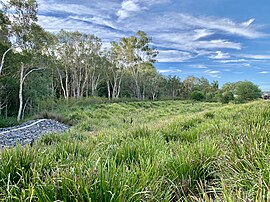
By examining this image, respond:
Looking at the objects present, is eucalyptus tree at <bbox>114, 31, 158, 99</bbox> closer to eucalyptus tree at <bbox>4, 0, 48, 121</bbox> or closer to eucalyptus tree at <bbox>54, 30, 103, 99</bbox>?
eucalyptus tree at <bbox>54, 30, 103, 99</bbox>

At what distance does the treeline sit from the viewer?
17922 millimetres

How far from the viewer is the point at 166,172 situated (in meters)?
1.70

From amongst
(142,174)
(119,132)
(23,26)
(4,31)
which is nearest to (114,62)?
(23,26)

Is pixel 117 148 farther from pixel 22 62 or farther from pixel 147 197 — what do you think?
pixel 22 62

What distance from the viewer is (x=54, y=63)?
27906 millimetres

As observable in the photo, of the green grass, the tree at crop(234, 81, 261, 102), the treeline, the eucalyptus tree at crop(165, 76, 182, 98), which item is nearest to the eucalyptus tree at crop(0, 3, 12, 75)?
the treeline

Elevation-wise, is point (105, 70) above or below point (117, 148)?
above

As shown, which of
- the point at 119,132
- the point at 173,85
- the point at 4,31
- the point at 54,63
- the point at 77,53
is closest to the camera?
the point at 119,132

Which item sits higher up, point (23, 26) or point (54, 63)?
point (23, 26)

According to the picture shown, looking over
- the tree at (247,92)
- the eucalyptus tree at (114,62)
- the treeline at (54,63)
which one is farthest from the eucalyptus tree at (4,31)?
the tree at (247,92)

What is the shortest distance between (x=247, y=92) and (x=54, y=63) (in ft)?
72.9

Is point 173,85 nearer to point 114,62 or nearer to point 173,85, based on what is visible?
point 173,85

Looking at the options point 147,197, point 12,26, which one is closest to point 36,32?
point 12,26

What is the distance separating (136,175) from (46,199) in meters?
0.53
